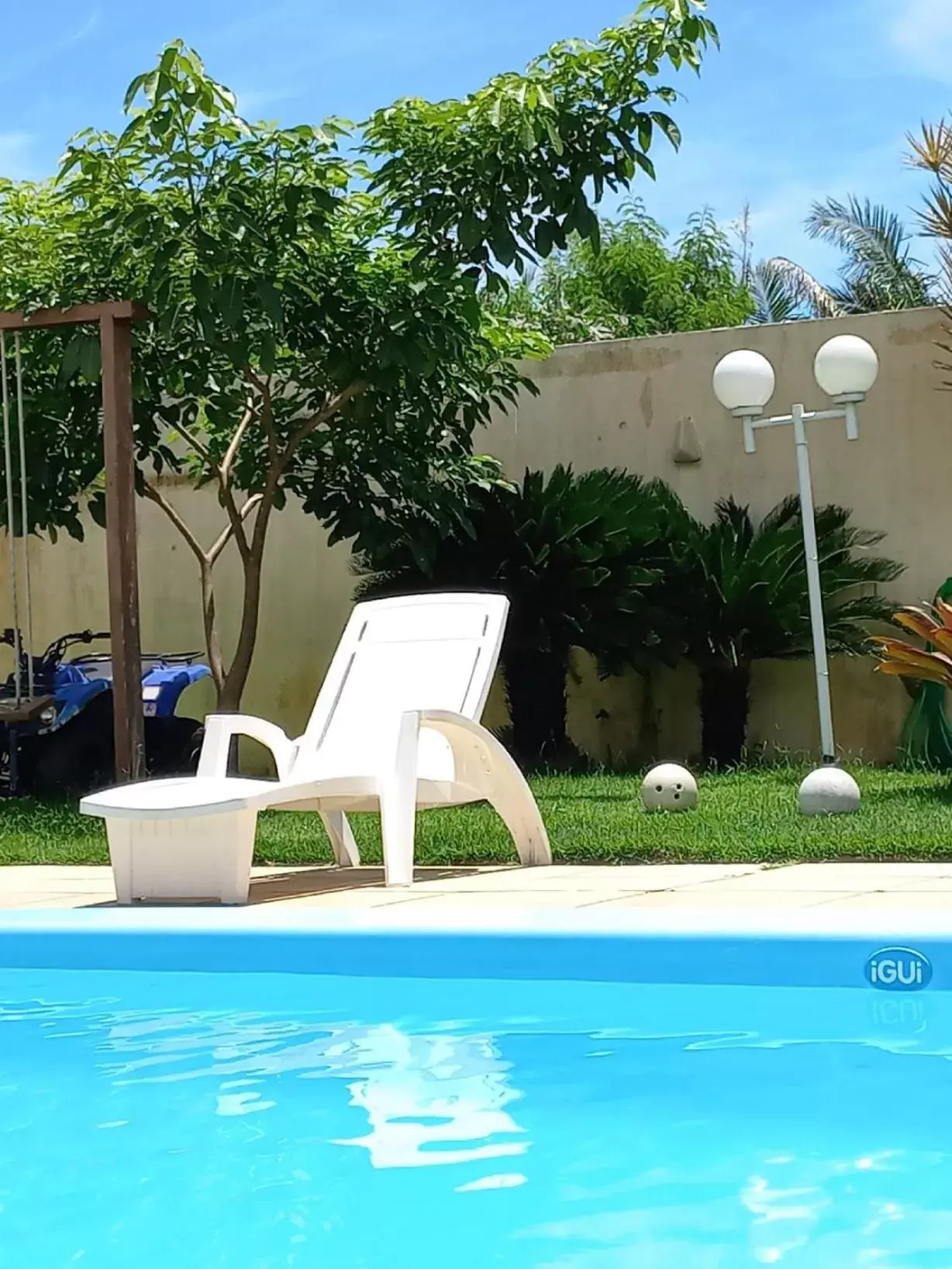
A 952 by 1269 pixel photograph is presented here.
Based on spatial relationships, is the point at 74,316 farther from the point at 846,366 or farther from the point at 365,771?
the point at 846,366

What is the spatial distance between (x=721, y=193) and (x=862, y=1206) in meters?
34.3

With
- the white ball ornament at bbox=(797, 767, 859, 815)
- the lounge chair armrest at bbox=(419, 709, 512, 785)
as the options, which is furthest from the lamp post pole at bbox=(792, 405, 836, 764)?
the lounge chair armrest at bbox=(419, 709, 512, 785)

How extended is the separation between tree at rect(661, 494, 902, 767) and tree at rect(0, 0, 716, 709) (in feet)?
5.17

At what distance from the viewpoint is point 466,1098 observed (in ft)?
11.8

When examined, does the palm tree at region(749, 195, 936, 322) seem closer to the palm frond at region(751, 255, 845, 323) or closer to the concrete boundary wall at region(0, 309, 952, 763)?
the palm frond at region(751, 255, 845, 323)

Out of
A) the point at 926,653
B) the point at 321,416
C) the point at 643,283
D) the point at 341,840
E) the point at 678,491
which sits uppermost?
the point at 643,283

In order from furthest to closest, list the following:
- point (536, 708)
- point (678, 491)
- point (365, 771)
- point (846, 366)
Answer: point (678, 491)
point (536, 708)
point (846, 366)
point (365, 771)

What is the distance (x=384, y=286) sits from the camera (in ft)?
30.2

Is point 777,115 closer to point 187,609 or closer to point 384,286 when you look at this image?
point 187,609

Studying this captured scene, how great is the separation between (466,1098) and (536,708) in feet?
24.9

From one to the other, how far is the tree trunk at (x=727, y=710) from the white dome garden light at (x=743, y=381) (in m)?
2.24

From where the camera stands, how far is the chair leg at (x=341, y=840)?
645 centimetres

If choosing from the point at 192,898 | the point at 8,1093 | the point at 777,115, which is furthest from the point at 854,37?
the point at 8,1093

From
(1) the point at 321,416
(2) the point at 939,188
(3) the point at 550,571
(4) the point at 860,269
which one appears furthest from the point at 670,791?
(4) the point at 860,269
